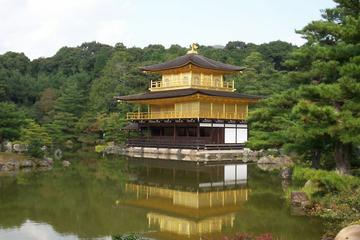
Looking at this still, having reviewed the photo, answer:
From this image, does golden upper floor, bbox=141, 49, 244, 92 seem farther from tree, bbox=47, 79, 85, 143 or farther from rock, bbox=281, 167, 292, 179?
rock, bbox=281, 167, 292, 179

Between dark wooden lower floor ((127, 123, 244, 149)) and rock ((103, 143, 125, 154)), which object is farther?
rock ((103, 143, 125, 154))

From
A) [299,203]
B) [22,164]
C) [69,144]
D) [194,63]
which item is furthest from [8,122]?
[69,144]

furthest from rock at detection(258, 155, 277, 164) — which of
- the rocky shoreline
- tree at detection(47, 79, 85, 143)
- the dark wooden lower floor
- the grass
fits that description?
tree at detection(47, 79, 85, 143)

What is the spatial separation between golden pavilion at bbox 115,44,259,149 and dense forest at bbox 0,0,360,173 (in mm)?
3720

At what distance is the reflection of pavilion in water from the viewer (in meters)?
12.4

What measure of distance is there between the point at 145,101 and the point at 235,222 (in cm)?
3008

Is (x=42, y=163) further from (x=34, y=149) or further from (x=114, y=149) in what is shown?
(x=114, y=149)

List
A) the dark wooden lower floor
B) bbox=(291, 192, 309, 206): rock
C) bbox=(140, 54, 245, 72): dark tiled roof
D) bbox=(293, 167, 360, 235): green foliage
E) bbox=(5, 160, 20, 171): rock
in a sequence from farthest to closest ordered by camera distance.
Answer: bbox=(140, 54, 245, 72): dark tiled roof
the dark wooden lower floor
bbox=(5, 160, 20, 171): rock
bbox=(291, 192, 309, 206): rock
bbox=(293, 167, 360, 235): green foliage

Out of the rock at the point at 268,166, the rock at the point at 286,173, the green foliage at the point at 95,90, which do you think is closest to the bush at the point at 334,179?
the rock at the point at 286,173

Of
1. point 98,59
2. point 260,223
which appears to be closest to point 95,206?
point 260,223

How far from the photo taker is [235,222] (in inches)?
492

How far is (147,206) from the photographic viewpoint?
1486 cm

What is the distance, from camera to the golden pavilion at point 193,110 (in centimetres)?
3734

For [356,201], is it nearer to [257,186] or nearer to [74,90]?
[257,186]
